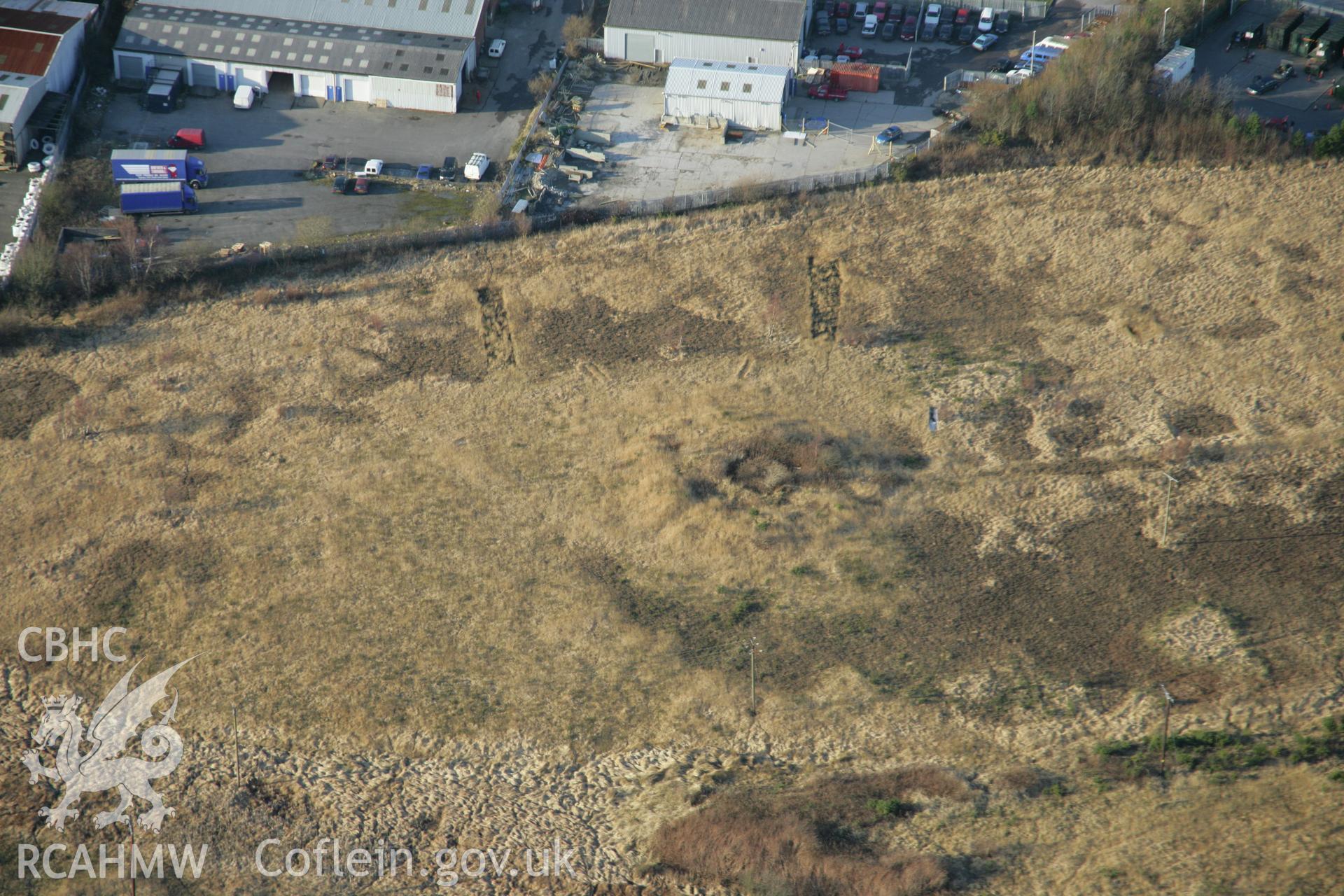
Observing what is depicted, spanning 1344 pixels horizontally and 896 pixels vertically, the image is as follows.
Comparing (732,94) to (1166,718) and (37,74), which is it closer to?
(37,74)

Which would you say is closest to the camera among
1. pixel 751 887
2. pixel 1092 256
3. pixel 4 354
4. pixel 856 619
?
pixel 751 887

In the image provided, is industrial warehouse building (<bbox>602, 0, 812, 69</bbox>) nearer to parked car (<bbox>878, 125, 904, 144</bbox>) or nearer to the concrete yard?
the concrete yard

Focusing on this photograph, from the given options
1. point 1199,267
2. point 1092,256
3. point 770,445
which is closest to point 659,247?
point 770,445

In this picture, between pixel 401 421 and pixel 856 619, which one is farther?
pixel 401 421

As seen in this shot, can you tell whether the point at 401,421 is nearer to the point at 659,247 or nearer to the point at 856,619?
the point at 659,247

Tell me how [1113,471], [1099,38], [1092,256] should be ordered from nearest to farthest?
[1113,471], [1092,256], [1099,38]

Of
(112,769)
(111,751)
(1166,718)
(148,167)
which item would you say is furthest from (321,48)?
(1166,718)

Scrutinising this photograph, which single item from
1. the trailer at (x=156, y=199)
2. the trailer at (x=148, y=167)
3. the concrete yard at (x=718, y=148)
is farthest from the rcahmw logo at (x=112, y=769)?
→ the concrete yard at (x=718, y=148)
